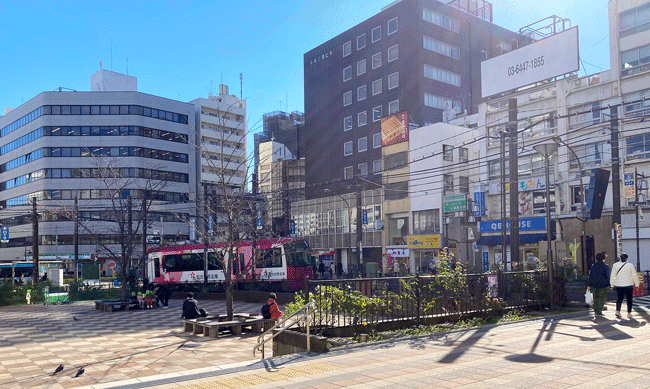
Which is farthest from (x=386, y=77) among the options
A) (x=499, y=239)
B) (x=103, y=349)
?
(x=103, y=349)

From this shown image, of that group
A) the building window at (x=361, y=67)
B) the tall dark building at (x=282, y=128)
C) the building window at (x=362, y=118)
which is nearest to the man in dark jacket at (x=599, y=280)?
the building window at (x=362, y=118)

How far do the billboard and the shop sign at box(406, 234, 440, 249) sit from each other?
33.0 feet

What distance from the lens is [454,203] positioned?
4916cm

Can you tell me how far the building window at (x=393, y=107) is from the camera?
63156 mm

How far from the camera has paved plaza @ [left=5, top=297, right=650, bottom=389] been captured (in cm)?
779

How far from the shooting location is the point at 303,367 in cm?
893

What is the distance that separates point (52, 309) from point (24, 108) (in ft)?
208

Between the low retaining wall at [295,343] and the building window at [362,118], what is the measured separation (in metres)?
56.3

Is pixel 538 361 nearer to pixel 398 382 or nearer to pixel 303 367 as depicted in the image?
pixel 398 382

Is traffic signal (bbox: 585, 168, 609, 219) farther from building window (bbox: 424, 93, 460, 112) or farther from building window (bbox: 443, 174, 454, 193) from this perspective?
building window (bbox: 424, 93, 460, 112)

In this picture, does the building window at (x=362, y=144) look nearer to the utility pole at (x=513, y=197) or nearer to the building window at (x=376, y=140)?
the building window at (x=376, y=140)

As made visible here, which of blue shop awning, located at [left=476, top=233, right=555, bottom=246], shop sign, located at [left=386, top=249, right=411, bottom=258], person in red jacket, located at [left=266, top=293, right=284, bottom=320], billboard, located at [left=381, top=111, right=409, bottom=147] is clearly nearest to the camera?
person in red jacket, located at [left=266, top=293, right=284, bottom=320]

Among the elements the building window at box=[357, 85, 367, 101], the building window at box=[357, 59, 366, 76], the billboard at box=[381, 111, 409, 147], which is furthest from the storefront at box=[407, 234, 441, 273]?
the building window at box=[357, 59, 366, 76]

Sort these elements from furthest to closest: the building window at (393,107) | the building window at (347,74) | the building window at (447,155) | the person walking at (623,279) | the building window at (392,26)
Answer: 1. the building window at (347,74)
2. the building window at (392,26)
3. the building window at (393,107)
4. the building window at (447,155)
5. the person walking at (623,279)
